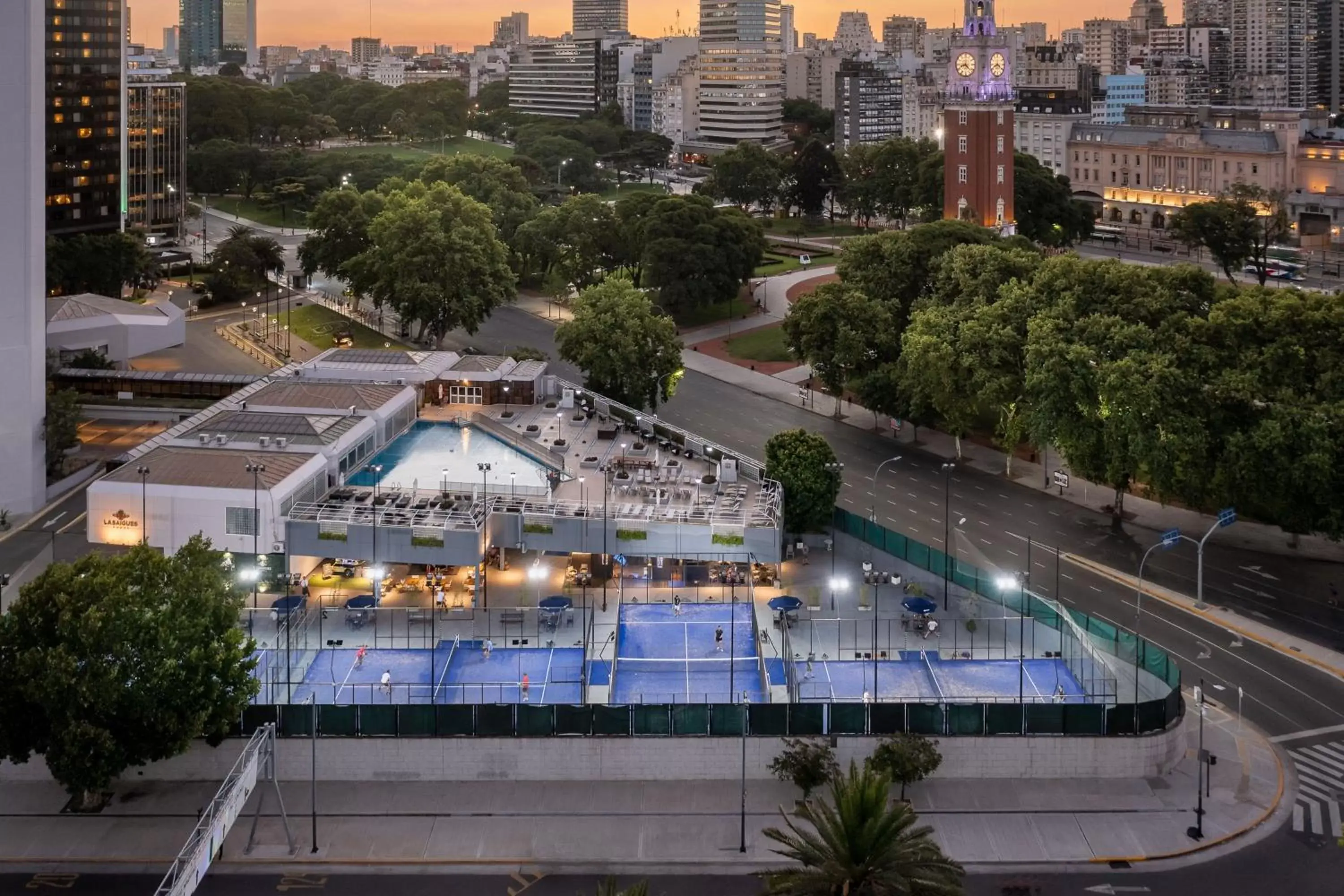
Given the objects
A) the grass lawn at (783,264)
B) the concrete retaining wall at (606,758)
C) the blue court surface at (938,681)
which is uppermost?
the grass lawn at (783,264)

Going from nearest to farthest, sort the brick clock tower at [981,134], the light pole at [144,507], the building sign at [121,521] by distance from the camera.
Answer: the light pole at [144,507] < the building sign at [121,521] < the brick clock tower at [981,134]

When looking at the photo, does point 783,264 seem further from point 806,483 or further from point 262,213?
point 806,483

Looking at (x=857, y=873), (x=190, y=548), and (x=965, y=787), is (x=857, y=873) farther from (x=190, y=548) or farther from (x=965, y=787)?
(x=190, y=548)

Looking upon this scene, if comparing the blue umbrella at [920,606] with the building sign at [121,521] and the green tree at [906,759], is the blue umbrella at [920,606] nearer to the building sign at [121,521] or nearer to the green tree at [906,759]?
the green tree at [906,759]

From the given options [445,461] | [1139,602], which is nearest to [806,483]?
[1139,602]

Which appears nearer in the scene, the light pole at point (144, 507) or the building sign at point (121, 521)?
the light pole at point (144, 507)

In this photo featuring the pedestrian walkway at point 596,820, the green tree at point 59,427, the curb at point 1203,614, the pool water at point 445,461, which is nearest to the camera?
the pedestrian walkway at point 596,820

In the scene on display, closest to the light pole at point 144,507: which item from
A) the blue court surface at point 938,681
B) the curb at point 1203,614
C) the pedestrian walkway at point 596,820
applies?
the pedestrian walkway at point 596,820

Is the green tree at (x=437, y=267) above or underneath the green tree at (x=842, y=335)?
above

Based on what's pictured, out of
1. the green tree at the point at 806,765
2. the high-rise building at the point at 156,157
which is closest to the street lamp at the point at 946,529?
the green tree at the point at 806,765
